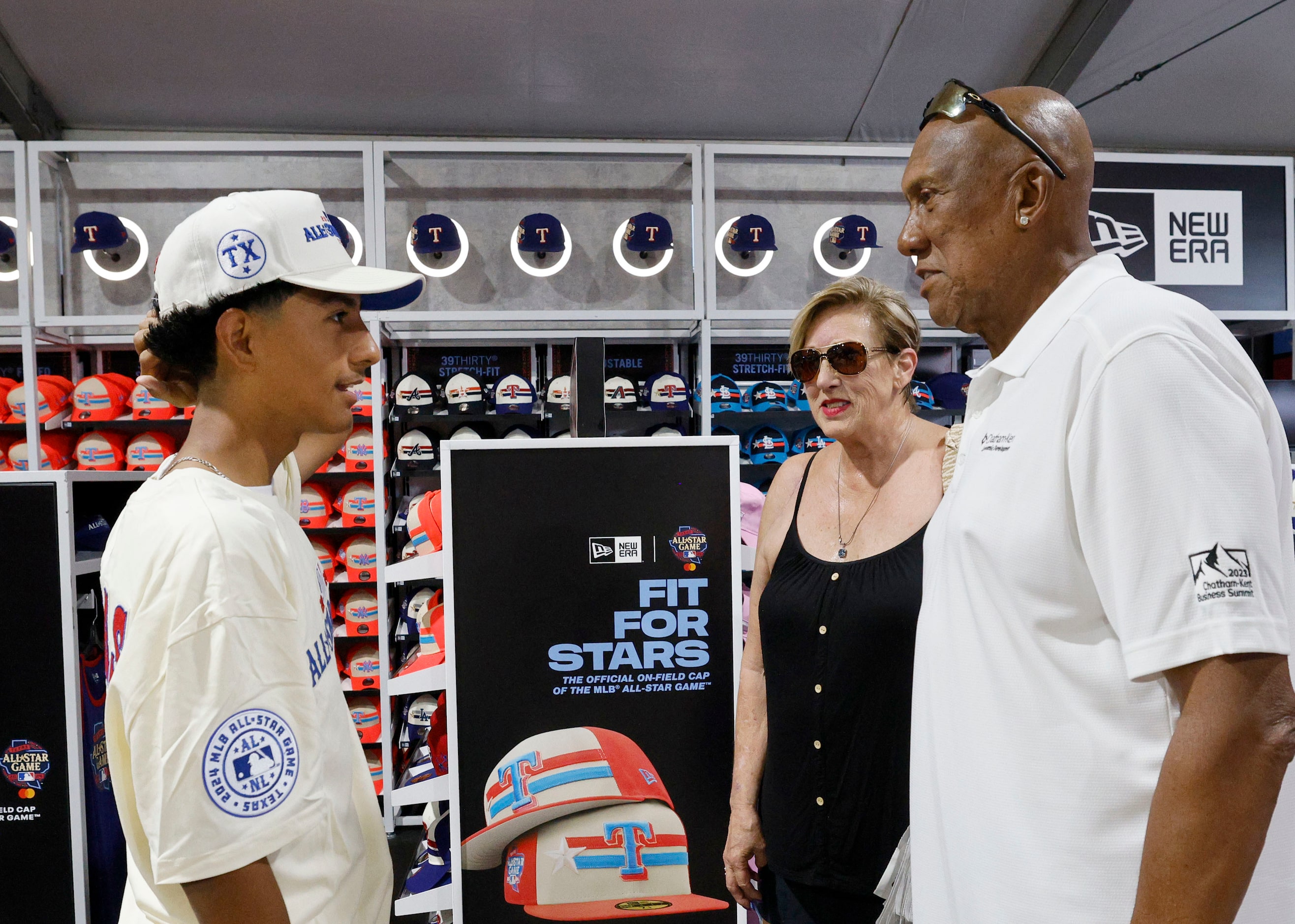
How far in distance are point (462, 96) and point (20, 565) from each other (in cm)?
417

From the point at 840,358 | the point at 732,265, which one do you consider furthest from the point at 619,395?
the point at 840,358

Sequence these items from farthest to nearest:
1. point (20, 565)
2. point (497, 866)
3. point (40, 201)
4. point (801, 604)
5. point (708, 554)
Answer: point (40, 201), point (20, 565), point (708, 554), point (497, 866), point (801, 604)

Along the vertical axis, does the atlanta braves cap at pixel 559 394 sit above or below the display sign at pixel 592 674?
above

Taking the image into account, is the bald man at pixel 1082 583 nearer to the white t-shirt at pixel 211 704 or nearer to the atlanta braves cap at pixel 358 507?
the white t-shirt at pixel 211 704

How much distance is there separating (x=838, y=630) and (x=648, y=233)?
3329mm

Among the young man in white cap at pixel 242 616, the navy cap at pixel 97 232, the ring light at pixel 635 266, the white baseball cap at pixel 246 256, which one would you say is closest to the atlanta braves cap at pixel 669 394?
the ring light at pixel 635 266

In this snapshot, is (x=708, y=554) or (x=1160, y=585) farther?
(x=708, y=554)

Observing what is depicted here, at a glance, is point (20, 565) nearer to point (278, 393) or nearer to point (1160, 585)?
point (278, 393)

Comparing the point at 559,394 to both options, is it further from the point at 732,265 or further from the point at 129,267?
the point at 129,267

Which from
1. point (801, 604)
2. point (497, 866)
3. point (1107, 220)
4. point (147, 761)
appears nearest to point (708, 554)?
point (801, 604)

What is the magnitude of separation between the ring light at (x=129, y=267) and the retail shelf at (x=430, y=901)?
157 inches

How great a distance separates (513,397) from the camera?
453cm

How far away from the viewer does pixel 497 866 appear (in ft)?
6.48

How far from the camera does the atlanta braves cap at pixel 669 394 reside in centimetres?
458
